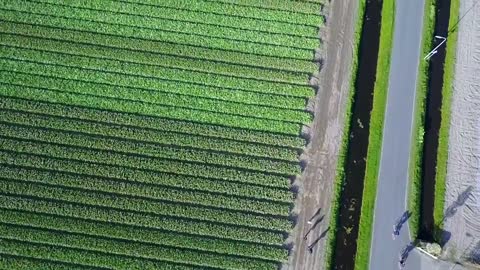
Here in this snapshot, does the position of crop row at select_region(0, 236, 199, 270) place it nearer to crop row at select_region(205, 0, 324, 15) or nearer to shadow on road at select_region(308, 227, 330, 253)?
shadow on road at select_region(308, 227, 330, 253)

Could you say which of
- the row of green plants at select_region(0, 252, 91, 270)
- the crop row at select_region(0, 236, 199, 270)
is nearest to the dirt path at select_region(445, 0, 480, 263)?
the crop row at select_region(0, 236, 199, 270)

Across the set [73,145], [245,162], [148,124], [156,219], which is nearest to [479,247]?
[245,162]

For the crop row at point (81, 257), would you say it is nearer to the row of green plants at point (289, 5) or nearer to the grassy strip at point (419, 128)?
the grassy strip at point (419, 128)

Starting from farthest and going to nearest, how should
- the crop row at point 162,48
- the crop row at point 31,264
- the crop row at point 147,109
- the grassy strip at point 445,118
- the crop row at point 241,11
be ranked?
the crop row at point 241,11, the crop row at point 162,48, the crop row at point 147,109, the grassy strip at point 445,118, the crop row at point 31,264

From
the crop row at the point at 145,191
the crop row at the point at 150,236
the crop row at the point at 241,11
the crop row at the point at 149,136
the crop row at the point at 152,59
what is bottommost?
the crop row at the point at 150,236

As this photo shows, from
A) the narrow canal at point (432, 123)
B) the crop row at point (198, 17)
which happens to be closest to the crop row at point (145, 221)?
the narrow canal at point (432, 123)

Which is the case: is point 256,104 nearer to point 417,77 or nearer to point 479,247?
point 417,77

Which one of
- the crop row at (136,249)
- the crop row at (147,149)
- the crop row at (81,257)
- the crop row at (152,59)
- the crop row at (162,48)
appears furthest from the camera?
the crop row at (162,48)
